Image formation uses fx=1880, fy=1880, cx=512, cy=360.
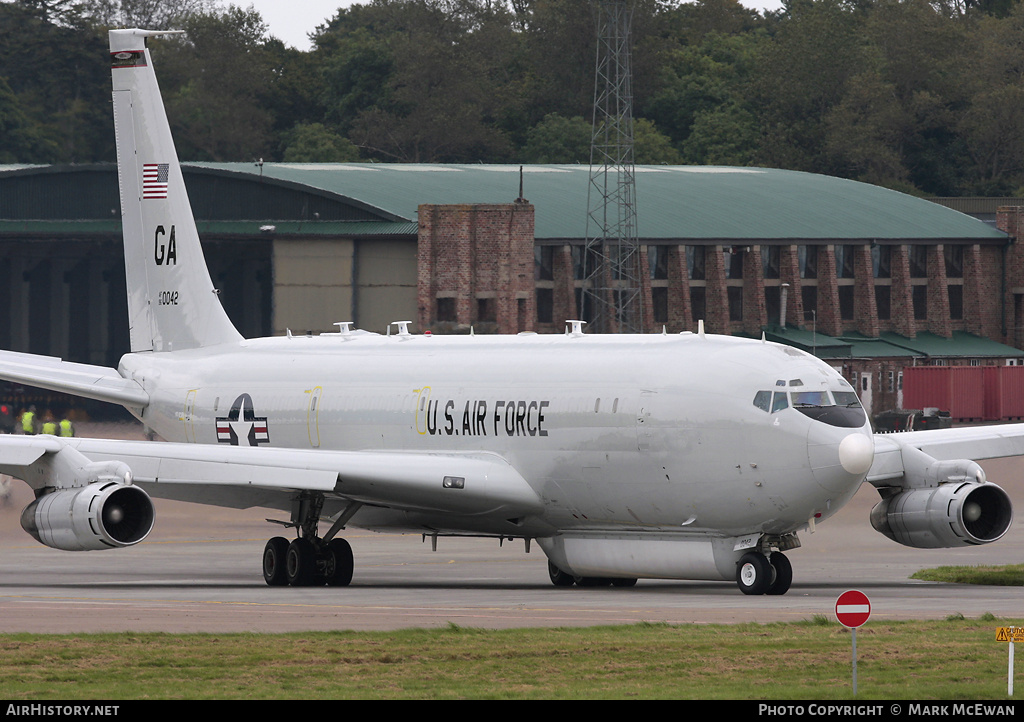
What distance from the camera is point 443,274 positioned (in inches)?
3105

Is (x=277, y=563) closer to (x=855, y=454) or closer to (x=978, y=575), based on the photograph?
(x=855, y=454)

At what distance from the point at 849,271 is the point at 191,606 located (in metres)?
72.1

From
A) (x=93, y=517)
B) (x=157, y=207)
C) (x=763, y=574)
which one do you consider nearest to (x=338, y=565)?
(x=93, y=517)

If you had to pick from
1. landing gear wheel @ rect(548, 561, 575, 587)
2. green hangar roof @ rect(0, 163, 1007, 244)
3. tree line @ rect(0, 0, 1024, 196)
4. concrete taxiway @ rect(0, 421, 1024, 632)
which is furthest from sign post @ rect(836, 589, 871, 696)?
tree line @ rect(0, 0, 1024, 196)

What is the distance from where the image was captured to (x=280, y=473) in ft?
108

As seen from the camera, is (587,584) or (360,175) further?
(360,175)

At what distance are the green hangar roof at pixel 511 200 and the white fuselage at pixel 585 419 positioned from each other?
39295mm

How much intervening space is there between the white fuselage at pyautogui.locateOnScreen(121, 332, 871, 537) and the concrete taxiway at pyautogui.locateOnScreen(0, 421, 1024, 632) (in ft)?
5.15

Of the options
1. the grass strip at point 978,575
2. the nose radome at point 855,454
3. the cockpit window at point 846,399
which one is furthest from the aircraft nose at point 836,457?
the grass strip at point 978,575

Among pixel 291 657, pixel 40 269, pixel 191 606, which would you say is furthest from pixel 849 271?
pixel 291 657

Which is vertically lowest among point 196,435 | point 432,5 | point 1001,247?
point 196,435

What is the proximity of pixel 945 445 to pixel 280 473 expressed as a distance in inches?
507

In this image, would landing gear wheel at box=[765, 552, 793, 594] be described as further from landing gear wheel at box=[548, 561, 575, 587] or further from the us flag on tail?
the us flag on tail

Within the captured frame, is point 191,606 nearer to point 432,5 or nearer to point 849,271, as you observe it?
point 849,271
